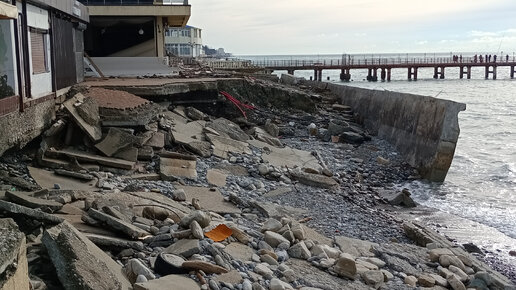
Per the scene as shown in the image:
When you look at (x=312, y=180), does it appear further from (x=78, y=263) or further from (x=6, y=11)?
(x=78, y=263)

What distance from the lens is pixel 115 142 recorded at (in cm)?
990

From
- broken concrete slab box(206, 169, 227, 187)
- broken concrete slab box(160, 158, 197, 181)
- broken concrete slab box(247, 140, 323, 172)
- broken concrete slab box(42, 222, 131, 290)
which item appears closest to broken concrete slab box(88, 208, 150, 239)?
broken concrete slab box(42, 222, 131, 290)

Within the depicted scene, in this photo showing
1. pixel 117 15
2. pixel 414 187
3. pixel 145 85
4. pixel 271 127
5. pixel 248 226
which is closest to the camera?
pixel 248 226

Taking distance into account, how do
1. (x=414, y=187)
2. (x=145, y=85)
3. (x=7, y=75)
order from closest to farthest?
(x=7, y=75) < (x=414, y=187) < (x=145, y=85)

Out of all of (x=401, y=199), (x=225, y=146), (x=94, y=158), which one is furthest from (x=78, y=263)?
(x=401, y=199)

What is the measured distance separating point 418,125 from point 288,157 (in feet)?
15.6

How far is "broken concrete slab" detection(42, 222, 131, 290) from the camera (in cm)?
415

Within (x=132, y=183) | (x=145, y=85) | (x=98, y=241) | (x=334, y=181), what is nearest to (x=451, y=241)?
(x=334, y=181)

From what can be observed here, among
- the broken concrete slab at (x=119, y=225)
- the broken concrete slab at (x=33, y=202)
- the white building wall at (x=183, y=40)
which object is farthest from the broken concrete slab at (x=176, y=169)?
the white building wall at (x=183, y=40)

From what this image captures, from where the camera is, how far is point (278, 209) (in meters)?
8.70

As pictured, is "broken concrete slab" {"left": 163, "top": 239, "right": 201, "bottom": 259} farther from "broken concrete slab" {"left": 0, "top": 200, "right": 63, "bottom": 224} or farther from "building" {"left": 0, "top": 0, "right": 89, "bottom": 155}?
"building" {"left": 0, "top": 0, "right": 89, "bottom": 155}

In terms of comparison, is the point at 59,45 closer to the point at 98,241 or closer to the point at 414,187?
the point at 98,241

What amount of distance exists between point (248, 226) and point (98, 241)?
2465mm

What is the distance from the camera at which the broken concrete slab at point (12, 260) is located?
3369 millimetres
